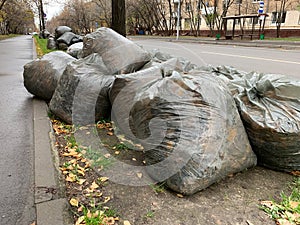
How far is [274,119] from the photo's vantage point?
77.0 inches

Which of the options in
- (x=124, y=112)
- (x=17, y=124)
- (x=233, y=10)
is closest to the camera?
(x=124, y=112)

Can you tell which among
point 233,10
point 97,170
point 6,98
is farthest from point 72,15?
point 97,170

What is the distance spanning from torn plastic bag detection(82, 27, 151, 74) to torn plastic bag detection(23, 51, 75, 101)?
70 centimetres

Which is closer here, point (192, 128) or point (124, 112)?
point (192, 128)

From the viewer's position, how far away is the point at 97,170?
2.21 metres

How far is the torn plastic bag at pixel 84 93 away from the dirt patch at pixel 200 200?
Result: 100 cm

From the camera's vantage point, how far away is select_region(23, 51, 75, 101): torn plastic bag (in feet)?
12.7

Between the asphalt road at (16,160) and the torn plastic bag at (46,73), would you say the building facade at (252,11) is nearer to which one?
the torn plastic bag at (46,73)

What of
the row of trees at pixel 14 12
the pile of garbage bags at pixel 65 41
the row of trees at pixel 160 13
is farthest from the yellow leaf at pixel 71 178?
the row of trees at pixel 14 12

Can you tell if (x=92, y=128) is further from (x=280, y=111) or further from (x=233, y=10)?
(x=233, y=10)

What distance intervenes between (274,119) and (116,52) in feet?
6.73

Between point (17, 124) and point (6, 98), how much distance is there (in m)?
1.53

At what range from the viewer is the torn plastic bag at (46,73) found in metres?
3.88

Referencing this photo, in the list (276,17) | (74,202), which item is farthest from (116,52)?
(276,17)
